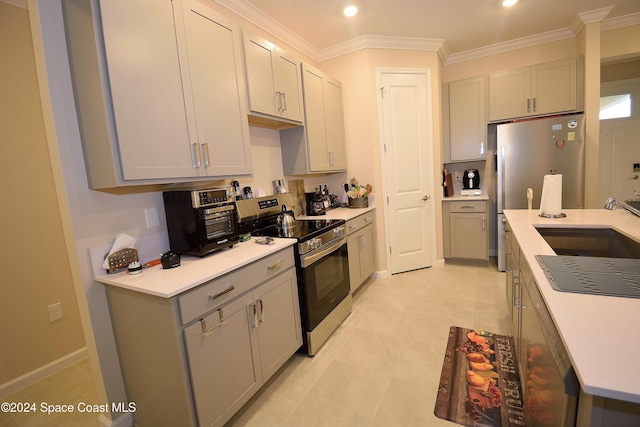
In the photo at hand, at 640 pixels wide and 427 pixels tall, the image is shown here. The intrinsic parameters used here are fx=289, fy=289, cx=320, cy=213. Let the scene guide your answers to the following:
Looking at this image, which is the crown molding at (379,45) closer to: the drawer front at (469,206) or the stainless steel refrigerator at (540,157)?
the stainless steel refrigerator at (540,157)

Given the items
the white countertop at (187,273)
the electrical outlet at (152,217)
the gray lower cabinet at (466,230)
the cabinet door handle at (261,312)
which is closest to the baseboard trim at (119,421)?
the white countertop at (187,273)

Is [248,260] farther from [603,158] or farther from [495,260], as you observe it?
[603,158]

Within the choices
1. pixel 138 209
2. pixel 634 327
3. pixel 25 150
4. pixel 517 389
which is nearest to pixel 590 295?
pixel 634 327

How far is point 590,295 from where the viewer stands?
0.94 metres

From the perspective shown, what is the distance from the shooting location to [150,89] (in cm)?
147

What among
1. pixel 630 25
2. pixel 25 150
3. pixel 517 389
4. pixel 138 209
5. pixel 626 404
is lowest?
pixel 517 389

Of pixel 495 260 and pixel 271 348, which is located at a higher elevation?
pixel 271 348

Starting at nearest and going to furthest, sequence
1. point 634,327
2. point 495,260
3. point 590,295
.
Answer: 1. point 634,327
2. point 590,295
3. point 495,260

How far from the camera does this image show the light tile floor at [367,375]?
1.64 metres

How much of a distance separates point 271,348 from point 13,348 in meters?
1.82

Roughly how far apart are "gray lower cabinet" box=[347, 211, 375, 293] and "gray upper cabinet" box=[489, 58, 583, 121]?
2159 mm

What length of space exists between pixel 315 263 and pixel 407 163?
79.5 inches

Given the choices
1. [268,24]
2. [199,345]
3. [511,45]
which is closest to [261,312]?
[199,345]

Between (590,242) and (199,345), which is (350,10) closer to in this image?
(590,242)
